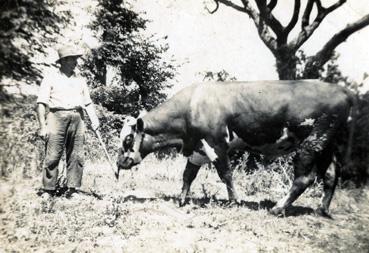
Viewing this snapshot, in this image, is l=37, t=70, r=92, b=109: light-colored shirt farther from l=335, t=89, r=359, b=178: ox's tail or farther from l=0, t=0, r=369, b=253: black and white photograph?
l=335, t=89, r=359, b=178: ox's tail

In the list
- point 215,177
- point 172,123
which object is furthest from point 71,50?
point 215,177

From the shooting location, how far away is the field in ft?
15.9

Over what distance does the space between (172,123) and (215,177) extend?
2702 millimetres

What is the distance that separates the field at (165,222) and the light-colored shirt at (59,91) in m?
1.42

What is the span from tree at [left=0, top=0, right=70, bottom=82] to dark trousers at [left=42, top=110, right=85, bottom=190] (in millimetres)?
949

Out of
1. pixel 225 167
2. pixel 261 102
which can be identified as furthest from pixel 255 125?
pixel 225 167

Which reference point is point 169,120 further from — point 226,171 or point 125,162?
point 226,171

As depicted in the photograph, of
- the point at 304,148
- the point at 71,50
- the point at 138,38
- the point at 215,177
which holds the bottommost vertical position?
the point at 215,177

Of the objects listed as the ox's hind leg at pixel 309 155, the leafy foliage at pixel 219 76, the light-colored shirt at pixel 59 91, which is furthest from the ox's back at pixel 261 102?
the leafy foliage at pixel 219 76

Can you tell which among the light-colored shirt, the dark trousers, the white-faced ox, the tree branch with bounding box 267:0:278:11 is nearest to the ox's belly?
the white-faced ox

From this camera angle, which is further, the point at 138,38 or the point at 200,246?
the point at 138,38

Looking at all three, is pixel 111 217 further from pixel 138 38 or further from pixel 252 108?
pixel 138 38

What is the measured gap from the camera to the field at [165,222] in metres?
4.83

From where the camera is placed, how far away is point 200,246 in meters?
4.82
